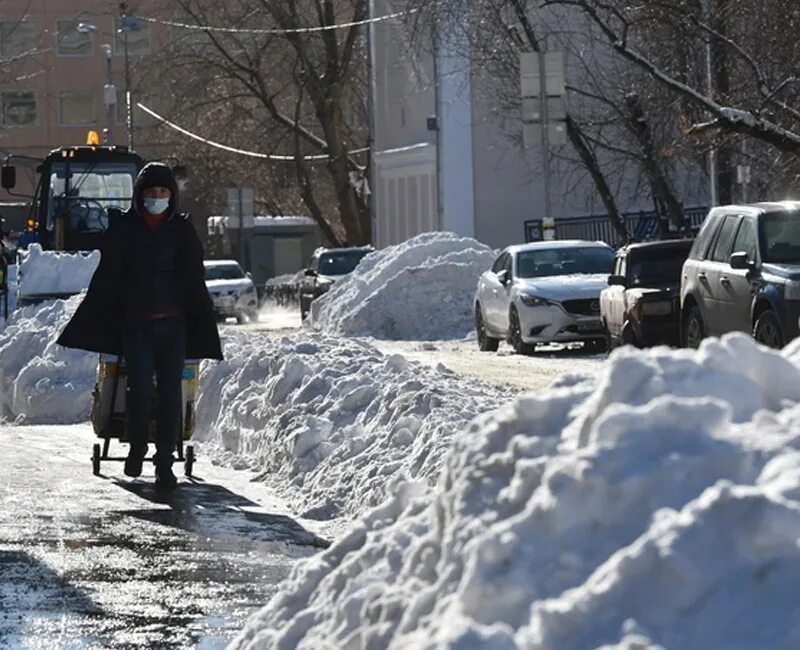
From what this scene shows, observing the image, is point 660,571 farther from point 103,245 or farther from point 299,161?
point 299,161

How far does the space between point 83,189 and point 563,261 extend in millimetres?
9236

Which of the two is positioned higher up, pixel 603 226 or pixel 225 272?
pixel 603 226

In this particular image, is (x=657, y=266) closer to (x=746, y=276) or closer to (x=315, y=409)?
(x=746, y=276)

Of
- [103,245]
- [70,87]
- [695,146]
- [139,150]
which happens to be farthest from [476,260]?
[70,87]

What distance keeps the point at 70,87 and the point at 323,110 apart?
52.0m

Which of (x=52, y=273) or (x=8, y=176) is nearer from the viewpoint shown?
(x=52, y=273)

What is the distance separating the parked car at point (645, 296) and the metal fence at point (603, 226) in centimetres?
1952

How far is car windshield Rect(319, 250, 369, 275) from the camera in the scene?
46156 millimetres

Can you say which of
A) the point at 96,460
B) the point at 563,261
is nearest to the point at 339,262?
the point at 563,261

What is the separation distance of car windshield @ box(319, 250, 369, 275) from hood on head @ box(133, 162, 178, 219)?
33.1 m

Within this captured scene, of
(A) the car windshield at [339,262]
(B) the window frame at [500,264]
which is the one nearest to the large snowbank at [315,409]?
(B) the window frame at [500,264]

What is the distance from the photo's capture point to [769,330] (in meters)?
19.0

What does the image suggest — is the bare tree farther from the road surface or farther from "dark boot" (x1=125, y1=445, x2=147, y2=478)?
"dark boot" (x1=125, y1=445, x2=147, y2=478)

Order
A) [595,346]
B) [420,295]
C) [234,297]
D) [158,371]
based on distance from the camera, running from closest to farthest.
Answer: [158,371] → [595,346] → [420,295] → [234,297]
